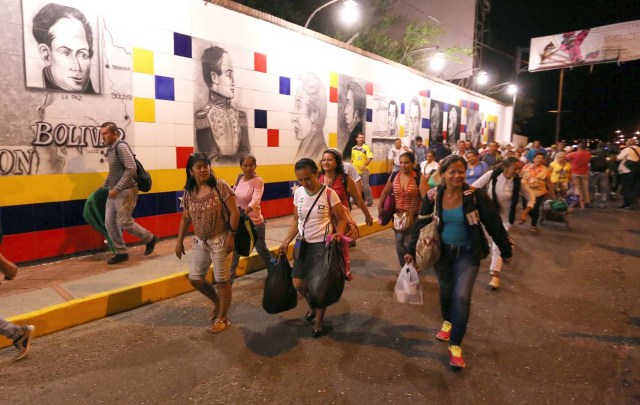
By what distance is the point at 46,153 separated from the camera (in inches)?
Result: 223

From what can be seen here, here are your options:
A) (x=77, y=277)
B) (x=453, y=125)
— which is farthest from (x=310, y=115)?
(x=453, y=125)

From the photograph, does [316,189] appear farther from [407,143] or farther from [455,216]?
[407,143]

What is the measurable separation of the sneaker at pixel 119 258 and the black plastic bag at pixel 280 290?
3.07 meters

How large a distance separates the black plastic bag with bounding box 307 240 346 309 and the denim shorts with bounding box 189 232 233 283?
0.81m

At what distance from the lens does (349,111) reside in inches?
451

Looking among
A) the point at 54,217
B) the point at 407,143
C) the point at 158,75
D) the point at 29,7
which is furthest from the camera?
the point at 407,143

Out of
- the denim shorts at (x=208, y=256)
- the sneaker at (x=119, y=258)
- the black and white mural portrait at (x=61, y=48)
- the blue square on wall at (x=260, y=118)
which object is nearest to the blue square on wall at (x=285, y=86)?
the blue square on wall at (x=260, y=118)

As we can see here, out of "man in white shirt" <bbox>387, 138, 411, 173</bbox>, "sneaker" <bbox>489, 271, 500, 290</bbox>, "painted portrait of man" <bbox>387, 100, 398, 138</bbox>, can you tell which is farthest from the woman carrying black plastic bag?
"painted portrait of man" <bbox>387, 100, 398, 138</bbox>

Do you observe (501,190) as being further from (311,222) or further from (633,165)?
(633,165)

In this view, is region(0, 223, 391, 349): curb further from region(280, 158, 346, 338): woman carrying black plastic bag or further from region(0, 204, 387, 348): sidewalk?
region(280, 158, 346, 338): woman carrying black plastic bag

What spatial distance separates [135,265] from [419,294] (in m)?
3.79

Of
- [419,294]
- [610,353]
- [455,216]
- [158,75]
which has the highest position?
[158,75]

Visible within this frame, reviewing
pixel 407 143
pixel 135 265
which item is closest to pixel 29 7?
pixel 135 265

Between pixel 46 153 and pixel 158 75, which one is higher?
pixel 158 75
